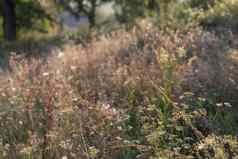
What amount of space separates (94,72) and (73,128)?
2177 mm

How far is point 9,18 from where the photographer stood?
2431cm

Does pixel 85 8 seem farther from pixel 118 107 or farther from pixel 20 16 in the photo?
pixel 118 107

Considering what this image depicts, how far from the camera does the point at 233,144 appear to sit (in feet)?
12.0

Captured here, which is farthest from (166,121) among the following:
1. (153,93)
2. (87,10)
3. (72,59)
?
(87,10)

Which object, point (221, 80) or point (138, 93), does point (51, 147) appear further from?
point (221, 80)

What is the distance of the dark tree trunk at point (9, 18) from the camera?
2402 centimetres

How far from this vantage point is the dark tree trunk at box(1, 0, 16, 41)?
2402 cm

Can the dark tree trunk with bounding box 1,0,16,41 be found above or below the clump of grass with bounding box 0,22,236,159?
above

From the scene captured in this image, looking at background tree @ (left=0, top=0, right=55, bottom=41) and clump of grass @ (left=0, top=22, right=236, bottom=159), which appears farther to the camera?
background tree @ (left=0, top=0, right=55, bottom=41)

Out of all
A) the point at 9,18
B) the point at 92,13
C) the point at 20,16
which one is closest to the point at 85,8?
the point at 92,13

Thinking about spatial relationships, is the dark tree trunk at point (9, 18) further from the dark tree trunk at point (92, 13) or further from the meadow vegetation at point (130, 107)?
the meadow vegetation at point (130, 107)

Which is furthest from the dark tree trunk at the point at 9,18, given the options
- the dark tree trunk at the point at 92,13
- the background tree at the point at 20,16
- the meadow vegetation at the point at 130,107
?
the meadow vegetation at the point at 130,107

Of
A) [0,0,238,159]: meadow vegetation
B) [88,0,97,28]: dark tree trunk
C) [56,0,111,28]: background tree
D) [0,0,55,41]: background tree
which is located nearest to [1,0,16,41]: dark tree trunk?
[0,0,55,41]: background tree

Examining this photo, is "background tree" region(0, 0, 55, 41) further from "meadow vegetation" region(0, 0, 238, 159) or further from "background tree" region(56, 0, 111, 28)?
"meadow vegetation" region(0, 0, 238, 159)
